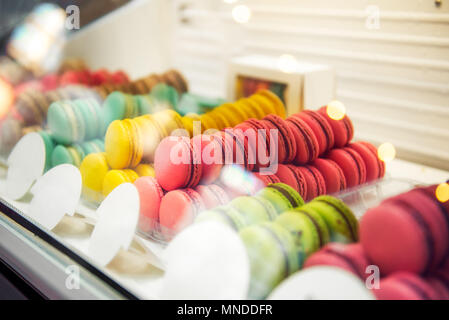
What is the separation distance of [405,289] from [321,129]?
69 cm

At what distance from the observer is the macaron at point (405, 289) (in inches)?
26.4

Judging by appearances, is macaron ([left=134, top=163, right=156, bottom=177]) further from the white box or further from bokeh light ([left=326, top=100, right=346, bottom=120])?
the white box

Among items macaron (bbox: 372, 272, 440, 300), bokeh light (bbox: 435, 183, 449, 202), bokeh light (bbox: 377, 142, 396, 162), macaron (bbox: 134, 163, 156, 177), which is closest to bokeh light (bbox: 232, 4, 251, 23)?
bokeh light (bbox: 377, 142, 396, 162)

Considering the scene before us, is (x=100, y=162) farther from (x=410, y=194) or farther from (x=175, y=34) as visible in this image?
(x=175, y=34)

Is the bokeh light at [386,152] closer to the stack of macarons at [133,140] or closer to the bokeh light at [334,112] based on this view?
the bokeh light at [334,112]

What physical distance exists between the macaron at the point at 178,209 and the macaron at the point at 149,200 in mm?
16

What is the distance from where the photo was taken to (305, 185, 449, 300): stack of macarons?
687 millimetres

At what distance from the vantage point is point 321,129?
4.26ft

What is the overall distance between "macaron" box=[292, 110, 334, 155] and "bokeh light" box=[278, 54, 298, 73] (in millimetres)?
550

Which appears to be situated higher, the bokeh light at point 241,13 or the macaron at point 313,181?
the bokeh light at point 241,13

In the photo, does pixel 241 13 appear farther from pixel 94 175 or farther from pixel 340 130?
pixel 94 175

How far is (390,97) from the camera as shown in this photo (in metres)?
1.80

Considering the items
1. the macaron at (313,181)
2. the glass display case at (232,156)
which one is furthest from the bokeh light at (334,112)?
the macaron at (313,181)
